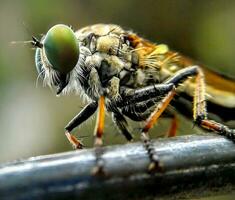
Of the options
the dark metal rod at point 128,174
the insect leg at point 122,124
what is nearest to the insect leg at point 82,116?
the insect leg at point 122,124

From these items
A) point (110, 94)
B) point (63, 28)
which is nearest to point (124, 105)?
point (110, 94)

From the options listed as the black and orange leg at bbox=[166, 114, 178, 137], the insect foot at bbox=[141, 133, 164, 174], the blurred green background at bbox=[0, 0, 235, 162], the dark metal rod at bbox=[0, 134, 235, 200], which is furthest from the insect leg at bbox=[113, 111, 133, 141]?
the blurred green background at bbox=[0, 0, 235, 162]

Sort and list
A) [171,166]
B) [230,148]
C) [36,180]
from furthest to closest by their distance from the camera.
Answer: [230,148], [171,166], [36,180]

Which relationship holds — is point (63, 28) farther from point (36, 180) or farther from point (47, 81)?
point (36, 180)

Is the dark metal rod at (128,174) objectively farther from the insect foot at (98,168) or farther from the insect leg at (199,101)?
the insect leg at (199,101)

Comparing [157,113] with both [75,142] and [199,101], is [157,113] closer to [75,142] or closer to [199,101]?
[199,101]

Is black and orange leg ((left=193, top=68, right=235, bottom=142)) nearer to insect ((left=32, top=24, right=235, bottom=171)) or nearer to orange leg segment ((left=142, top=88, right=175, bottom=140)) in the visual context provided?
insect ((left=32, top=24, right=235, bottom=171))
